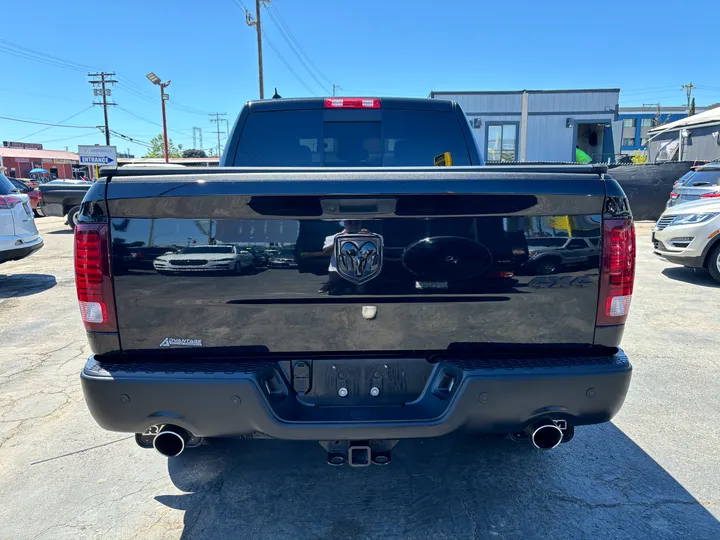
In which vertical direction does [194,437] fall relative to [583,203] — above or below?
below

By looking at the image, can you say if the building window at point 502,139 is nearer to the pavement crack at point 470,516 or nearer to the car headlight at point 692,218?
the car headlight at point 692,218

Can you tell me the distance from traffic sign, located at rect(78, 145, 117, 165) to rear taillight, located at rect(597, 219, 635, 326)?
43909 millimetres

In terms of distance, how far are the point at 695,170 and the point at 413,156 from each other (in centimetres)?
1060

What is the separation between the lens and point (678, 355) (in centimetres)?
483

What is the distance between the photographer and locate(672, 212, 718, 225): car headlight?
25.2 ft

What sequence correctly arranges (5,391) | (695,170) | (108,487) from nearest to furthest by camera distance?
1. (108,487)
2. (5,391)
3. (695,170)

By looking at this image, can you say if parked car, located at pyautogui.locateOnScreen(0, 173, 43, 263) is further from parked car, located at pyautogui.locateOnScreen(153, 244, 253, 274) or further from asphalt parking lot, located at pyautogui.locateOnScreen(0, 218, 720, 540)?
parked car, located at pyautogui.locateOnScreen(153, 244, 253, 274)

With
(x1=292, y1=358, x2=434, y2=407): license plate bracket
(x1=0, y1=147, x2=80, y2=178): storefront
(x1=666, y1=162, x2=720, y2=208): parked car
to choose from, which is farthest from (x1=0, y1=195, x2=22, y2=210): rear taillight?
(x1=0, y1=147, x2=80, y2=178): storefront

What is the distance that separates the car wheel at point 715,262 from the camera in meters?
7.70

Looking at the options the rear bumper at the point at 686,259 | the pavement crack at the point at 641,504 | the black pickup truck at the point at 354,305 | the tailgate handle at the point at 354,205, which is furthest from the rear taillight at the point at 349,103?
the rear bumper at the point at 686,259

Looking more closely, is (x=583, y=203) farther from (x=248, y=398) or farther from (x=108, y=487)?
(x=108, y=487)

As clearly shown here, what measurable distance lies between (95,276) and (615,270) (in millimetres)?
2182

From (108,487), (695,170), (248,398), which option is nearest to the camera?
(248,398)

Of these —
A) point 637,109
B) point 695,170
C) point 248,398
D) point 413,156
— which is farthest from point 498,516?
point 637,109
